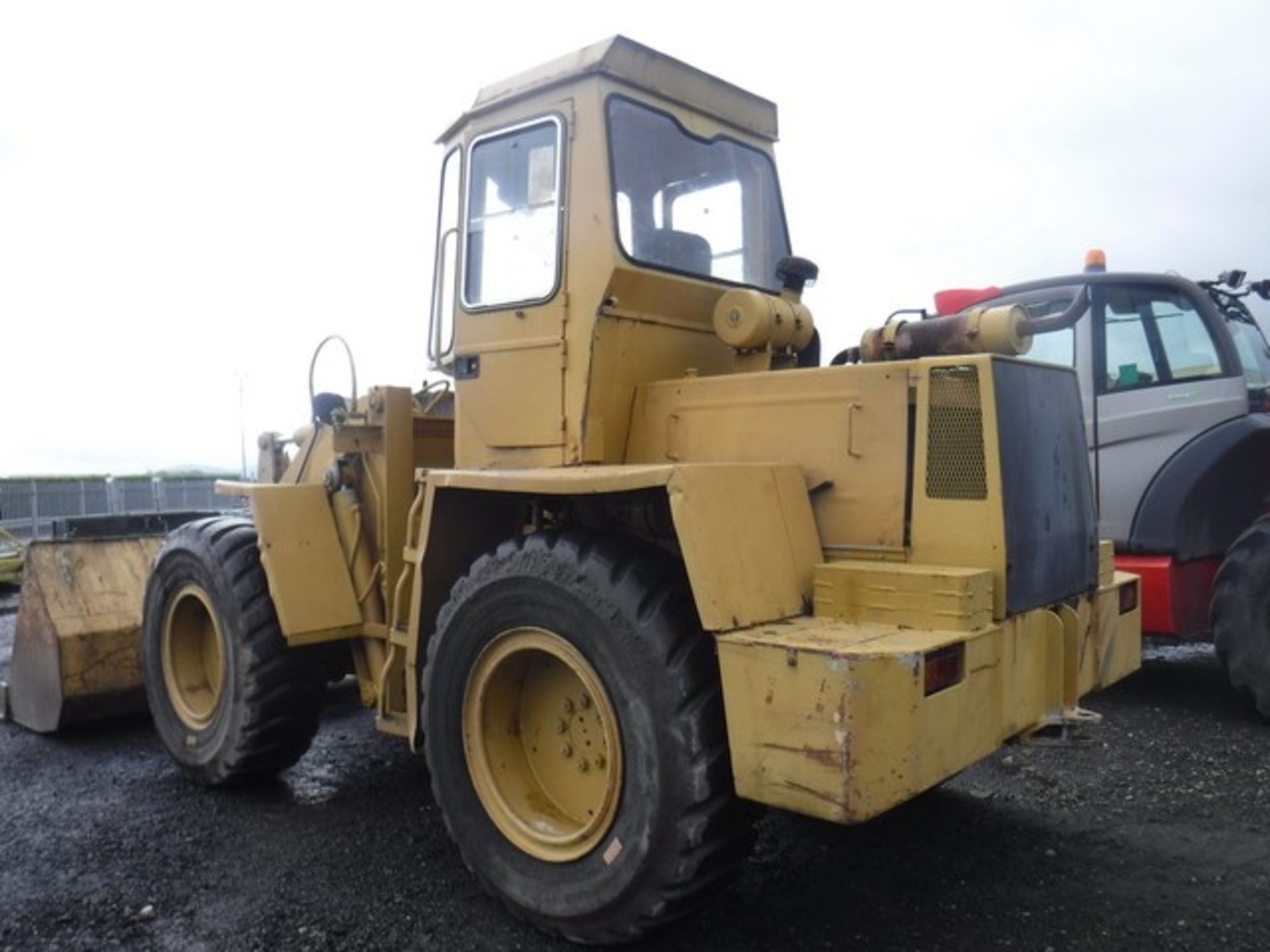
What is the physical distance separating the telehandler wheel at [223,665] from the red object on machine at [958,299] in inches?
184

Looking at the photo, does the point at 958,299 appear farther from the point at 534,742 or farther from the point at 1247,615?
the point at 534,742

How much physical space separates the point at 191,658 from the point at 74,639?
88 centimetres

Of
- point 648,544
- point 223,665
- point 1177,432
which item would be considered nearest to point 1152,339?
point 1177,432

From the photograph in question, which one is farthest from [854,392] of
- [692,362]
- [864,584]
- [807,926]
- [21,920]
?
[21,920]

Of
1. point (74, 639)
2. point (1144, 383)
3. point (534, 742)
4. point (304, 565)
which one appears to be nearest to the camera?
point (534, 742)

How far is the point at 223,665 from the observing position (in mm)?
4684

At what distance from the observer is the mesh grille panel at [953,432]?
3182 millimetres

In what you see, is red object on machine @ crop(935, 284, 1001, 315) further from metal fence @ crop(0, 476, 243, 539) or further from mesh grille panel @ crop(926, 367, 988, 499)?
metal fence @ crop(0, 476, 243, 539)

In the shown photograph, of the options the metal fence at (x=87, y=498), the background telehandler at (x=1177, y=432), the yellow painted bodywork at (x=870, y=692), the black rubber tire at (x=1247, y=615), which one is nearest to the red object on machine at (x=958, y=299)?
the background telehandler at (x=1177, y=432)

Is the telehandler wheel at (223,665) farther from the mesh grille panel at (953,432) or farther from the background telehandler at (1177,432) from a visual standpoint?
the background telehandler at (1177,432)

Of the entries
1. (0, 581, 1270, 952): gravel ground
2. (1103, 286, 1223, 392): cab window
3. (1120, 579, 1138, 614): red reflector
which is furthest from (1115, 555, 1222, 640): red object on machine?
(1120, 579, 1138, 614): red reflector

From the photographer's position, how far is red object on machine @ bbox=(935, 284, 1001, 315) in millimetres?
7027

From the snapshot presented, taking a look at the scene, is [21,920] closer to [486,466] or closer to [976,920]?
[486,466]

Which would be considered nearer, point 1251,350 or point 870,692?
point 870,692
